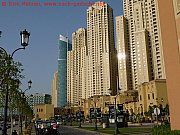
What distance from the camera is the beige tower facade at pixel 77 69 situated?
574 feet

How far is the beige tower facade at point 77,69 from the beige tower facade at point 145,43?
1642 inches

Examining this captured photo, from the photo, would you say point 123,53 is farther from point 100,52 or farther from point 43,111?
point 43,111

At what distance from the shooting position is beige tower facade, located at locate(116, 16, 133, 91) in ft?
462

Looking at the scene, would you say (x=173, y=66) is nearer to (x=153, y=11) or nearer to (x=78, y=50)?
(x=153, y=11)

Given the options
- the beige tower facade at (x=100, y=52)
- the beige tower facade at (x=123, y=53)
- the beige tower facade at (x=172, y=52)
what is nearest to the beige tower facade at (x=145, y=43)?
the beige tower facade at (x=123, y=53)

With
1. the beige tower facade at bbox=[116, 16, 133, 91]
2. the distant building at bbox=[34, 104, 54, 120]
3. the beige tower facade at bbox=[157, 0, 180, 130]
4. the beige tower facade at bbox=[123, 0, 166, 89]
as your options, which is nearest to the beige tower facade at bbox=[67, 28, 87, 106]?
Result: the beige tower facade at bbox=[116, 16, 133, 91]

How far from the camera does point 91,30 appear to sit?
16488cm

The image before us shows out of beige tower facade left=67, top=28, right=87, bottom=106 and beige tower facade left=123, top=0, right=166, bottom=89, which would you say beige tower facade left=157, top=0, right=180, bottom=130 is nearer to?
beige tower facade left=123, top=0, right=166, bottom=89

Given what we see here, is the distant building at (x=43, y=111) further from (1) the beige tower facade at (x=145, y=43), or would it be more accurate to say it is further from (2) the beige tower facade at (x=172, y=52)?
(2) the beige tower facade at (x=172, y=52)

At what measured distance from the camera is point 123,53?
137 metres

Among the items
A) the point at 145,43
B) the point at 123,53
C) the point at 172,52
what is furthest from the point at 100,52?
the point at 172,52

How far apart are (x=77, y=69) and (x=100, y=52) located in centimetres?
3260

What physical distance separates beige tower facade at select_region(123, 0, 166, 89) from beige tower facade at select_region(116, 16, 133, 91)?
4.55 metres

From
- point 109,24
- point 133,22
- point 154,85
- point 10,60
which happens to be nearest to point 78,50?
point 109,24
